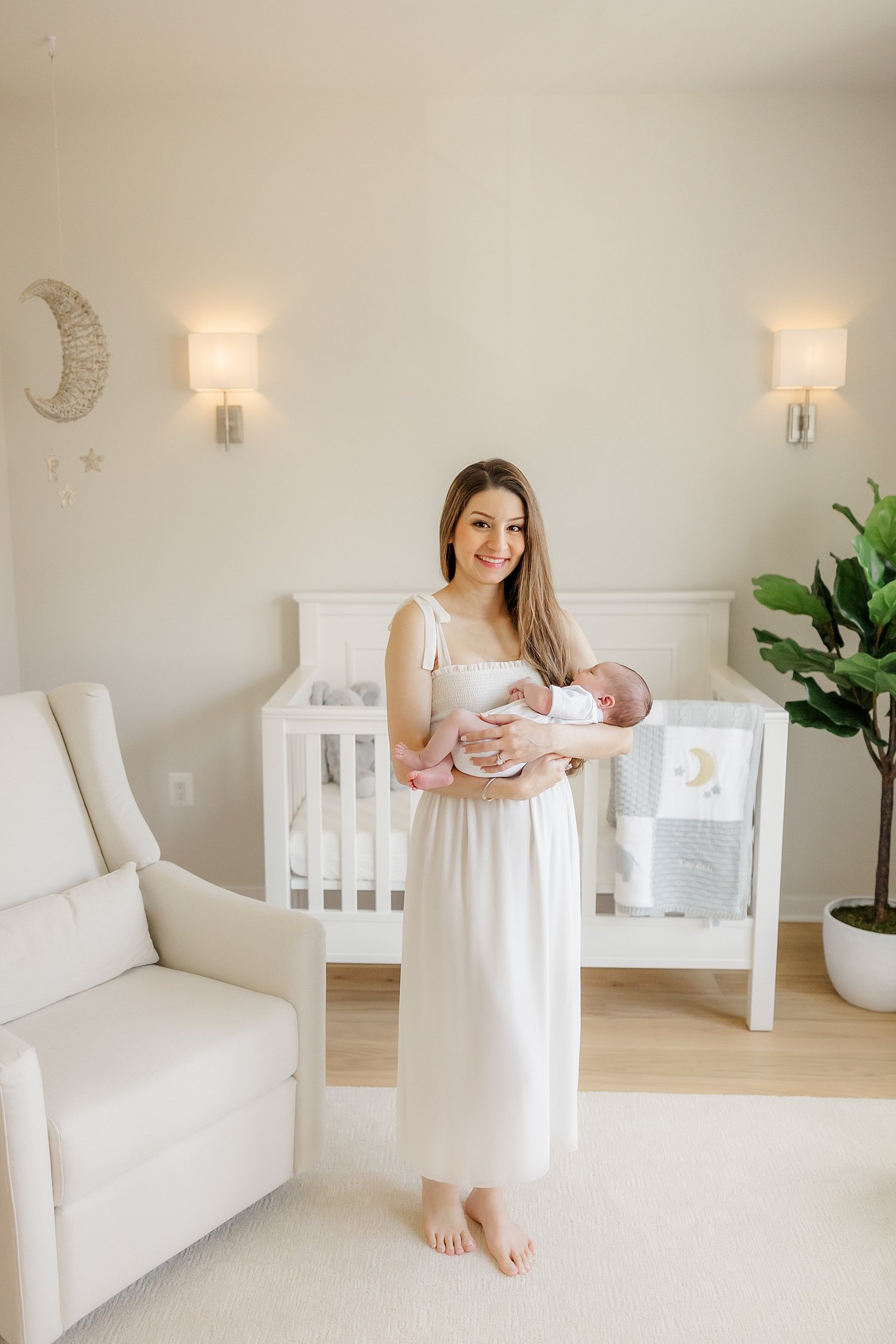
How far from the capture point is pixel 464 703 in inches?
66.3

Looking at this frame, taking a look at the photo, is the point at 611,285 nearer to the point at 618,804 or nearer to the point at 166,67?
the point at 166,67

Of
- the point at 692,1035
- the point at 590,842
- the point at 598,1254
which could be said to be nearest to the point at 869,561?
the point at 590,842

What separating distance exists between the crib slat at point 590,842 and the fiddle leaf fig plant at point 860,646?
21.8 inches

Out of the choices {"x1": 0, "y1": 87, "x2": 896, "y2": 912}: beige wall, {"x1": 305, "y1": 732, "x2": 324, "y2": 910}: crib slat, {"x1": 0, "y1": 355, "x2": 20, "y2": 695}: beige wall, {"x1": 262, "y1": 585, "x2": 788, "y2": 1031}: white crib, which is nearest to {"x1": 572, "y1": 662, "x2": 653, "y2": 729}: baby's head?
{"x1": 262, "y1": 585, "x2": 788, "y2": 1031}: white crib

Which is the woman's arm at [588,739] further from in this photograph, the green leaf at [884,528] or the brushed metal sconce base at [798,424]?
the brushed metal sconce base at [798,424]

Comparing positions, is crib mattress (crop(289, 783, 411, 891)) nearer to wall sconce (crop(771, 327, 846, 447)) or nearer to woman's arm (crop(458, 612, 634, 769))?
woman's arm (crop(458, 612, 634, 769))

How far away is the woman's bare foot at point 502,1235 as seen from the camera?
1791 mm

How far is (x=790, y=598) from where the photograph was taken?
2711mm

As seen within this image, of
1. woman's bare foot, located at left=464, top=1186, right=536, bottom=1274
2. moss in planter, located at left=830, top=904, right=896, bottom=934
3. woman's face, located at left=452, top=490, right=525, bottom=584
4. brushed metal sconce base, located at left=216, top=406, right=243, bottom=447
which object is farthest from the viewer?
brushed metal sconce base, located at left=216, top=406, right=243, bottom=447

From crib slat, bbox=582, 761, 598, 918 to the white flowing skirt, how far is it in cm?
84

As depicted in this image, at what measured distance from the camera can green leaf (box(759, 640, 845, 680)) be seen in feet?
8.71

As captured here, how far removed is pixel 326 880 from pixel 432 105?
2255 mm

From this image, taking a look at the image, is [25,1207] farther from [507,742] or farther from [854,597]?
[854,597]

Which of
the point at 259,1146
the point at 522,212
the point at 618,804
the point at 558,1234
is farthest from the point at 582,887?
the point at 522,212
